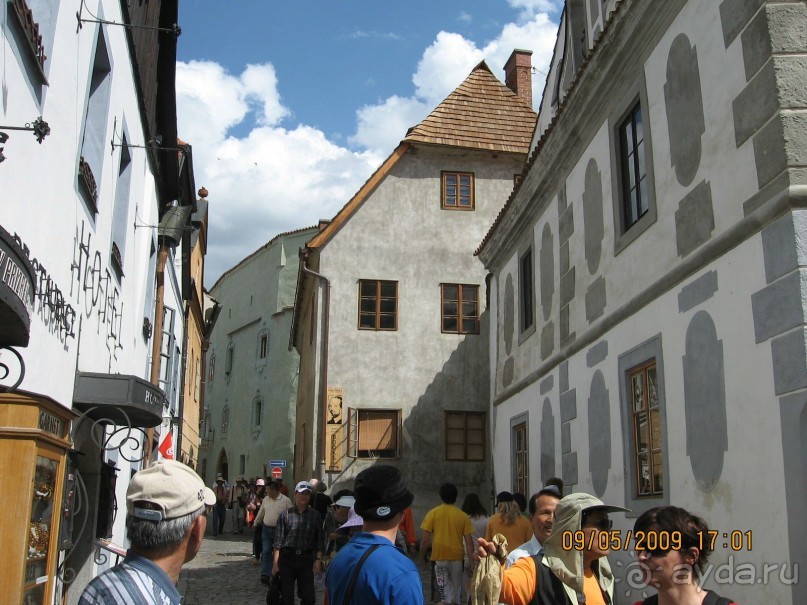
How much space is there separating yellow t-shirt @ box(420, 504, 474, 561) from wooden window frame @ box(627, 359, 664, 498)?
Answer: 2035mm

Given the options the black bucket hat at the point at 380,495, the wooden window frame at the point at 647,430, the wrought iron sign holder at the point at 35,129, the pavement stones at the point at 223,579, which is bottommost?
the pavement stones at the point at 223,579

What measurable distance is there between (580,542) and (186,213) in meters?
10.7

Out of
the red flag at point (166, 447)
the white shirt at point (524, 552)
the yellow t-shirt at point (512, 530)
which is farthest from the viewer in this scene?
the red flag at point (166, 447)

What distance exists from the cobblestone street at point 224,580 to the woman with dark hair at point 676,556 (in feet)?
31.0

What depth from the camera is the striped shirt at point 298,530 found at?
8.70 metres

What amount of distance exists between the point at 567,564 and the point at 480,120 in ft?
68.1

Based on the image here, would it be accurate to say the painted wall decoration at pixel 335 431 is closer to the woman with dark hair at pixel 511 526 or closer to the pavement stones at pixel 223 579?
the pavement stones at pixel 223 579

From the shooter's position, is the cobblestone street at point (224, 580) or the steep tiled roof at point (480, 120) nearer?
the cobblestone street at point (224, 580)

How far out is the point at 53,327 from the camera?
6258mm

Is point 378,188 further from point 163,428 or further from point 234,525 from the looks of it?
point 234,525

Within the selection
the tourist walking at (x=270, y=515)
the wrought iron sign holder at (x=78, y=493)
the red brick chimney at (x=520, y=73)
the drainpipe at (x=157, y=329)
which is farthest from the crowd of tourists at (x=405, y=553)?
the red brick chimney at (x=520, y=73)

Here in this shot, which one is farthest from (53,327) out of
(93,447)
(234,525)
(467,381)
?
(234,525)

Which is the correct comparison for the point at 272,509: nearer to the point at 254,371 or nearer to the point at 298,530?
the point at 298,530

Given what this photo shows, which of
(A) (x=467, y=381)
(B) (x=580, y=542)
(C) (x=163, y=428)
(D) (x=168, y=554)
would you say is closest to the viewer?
(D) (x=168, y=554)
